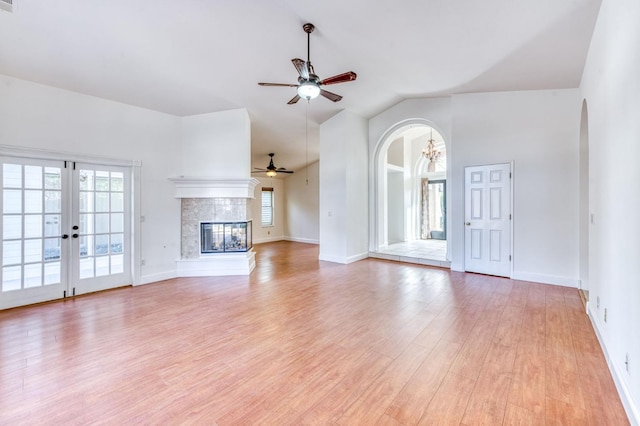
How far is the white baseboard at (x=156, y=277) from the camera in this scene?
505cm

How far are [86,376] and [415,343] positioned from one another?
2.91 metres

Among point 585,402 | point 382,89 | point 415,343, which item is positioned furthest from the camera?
point 382,89

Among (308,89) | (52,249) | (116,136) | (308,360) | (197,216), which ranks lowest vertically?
(308,360)

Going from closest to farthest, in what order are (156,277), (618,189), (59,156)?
(618,189) < (59,156) < (156,277)

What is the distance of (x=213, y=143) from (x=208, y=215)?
144 cm

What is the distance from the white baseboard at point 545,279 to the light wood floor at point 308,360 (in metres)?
0.45

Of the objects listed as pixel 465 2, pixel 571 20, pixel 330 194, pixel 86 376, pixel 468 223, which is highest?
pixel 465 2

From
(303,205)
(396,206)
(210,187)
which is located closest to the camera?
(210,187)

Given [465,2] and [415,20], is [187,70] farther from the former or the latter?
[465,2]

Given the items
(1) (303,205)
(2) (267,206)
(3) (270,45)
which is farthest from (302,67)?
(2) (267,206)

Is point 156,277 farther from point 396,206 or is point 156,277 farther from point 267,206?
point 396,206

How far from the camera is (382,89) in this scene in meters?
5.71

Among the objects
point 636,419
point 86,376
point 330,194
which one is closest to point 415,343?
point 636,419

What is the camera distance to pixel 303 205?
10672 mm
